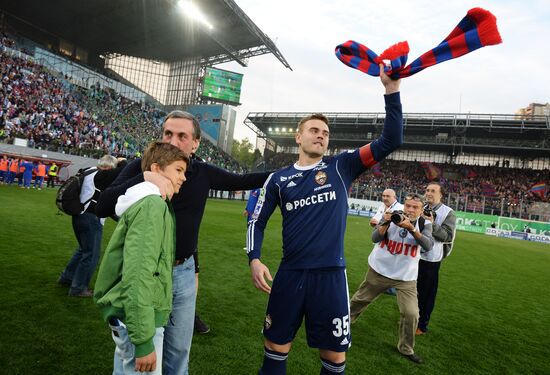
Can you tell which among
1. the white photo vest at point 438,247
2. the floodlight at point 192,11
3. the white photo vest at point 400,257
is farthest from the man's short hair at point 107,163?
the floodlight at point 192,11

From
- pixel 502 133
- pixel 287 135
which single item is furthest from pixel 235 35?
pixel 502 133

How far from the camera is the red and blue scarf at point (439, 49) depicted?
2.05 meters

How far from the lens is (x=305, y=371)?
3637 mm

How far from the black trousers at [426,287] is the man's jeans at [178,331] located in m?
3.89

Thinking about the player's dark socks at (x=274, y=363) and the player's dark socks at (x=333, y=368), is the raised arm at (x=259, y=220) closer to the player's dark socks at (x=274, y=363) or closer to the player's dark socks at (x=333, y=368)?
the player's dark socks at (x=274, y=363)

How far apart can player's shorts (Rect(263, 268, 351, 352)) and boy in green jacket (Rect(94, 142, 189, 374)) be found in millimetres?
920

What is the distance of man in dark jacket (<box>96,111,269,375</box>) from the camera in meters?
2.44

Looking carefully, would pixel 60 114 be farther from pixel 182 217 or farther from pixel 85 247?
pixel 182 217

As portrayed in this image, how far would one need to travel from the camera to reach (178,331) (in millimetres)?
2449

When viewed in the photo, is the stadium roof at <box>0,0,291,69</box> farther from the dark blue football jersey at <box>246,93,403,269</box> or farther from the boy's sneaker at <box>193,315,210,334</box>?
the dark blue football jersey at <box>246,93,403,269</box>

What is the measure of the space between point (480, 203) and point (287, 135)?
28.4 metres

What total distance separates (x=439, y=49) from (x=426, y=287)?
4019 millimetres

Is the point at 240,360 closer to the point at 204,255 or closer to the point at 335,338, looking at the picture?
the point at 335,338

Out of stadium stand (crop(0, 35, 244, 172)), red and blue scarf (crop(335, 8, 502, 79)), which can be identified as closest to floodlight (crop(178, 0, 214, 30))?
stadium stand (crop(0, 35, 244, 172))
